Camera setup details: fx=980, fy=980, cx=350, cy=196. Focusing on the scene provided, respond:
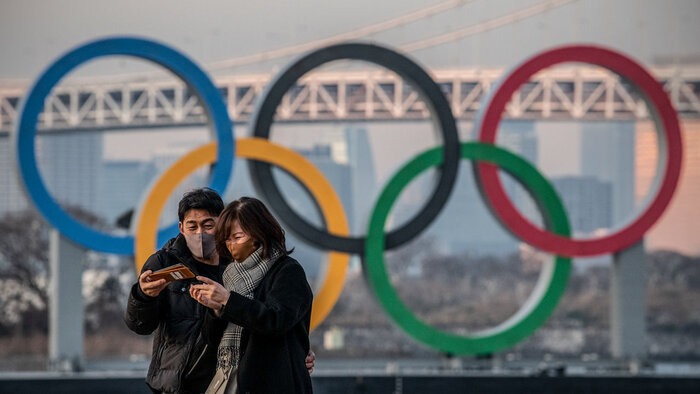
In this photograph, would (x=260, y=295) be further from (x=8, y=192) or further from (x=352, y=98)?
(x=8, y=192)

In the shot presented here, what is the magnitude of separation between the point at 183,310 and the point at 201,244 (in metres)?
0.29

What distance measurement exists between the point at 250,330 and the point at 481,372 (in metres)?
6.78

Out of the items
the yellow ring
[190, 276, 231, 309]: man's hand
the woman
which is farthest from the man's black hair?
the yellow ring

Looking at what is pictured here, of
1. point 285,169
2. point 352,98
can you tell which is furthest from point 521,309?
point 352,98

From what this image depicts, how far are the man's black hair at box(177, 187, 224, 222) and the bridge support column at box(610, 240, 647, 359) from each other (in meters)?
7.35

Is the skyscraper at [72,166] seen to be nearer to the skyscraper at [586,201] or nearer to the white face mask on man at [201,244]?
the skyscraper at [586,201]

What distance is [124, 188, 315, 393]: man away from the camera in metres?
3.61

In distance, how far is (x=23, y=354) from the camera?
1055 inches

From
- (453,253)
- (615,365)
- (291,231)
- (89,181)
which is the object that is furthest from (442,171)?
(89,181)

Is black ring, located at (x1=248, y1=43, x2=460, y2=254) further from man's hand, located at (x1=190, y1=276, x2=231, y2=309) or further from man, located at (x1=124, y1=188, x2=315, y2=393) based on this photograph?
man's hand, located at (x1=190, y1=276, x2=231, y2=309)

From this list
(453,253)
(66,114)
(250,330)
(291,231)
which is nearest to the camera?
(250,330)

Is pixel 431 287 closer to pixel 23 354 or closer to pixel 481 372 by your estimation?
pixel 23 354

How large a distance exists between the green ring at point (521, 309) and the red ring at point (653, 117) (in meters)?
0.15

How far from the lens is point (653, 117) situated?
10273mm
